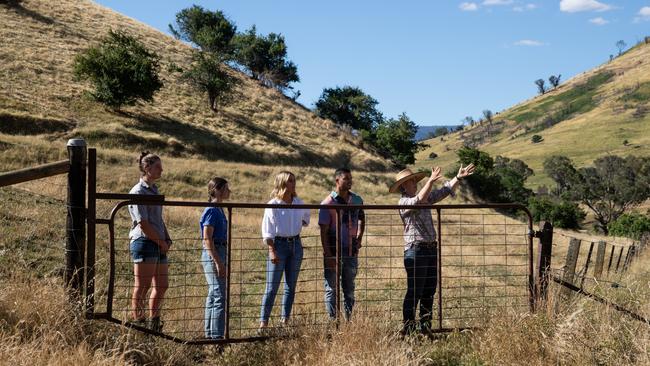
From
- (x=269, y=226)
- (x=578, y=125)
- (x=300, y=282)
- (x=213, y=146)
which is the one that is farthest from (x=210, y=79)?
(x=578, y=125)

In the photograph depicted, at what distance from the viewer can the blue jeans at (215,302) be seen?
5.00 metres

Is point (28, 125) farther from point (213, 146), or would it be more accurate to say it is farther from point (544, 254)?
point (544, 254)

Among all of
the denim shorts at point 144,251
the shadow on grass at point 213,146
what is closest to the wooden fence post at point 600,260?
the denim shorts at point 144,251

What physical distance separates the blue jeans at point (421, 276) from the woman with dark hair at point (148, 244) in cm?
226

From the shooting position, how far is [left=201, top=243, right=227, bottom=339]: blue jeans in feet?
16.4

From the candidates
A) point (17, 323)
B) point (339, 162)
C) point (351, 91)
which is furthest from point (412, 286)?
point (351, 91)

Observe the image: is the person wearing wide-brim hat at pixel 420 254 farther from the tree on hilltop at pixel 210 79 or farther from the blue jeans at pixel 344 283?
the tree on hilltop at pixel 210 79

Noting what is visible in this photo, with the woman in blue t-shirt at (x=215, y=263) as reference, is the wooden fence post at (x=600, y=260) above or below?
below

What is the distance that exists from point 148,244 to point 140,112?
3598 cm

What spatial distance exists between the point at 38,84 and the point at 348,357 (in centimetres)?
3795

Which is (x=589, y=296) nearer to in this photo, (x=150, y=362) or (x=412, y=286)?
(x=412, y=286)

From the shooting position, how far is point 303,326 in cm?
470

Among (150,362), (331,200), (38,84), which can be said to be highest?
(38,84)

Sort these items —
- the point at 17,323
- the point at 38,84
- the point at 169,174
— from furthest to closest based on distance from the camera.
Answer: the point at 38,84
the point at 169,174
the point at 17,323
